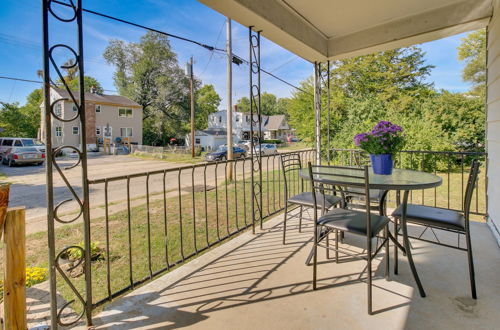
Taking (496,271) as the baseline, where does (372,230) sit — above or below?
above

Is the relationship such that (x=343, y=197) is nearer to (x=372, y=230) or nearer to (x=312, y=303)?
(x=372, y=230)

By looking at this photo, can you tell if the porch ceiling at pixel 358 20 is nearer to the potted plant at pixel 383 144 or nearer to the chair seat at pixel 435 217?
the potted plant at pixel 383 144

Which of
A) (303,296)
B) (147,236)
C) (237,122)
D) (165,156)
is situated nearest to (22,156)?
(165,156)

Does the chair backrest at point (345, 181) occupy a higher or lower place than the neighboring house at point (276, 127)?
lower

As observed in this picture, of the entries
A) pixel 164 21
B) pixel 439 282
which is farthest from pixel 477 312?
pixel 164 21

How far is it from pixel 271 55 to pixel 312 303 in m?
9.09

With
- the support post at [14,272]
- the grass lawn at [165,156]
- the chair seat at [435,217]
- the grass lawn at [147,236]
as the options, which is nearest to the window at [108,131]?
the grass lawn at [165,156]

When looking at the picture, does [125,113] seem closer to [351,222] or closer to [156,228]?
[156,228]

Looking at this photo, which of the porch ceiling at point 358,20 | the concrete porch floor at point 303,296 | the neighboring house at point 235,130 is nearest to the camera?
the concrete porch floor at point 303,296

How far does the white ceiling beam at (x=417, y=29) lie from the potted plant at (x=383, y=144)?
164 centimetres

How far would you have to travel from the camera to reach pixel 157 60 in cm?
2277

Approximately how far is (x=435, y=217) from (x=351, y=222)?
0.60 metres

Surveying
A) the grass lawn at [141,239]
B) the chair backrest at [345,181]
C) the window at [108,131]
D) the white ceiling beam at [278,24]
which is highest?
the window at [108,131]

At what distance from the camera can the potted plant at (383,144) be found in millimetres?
2021
